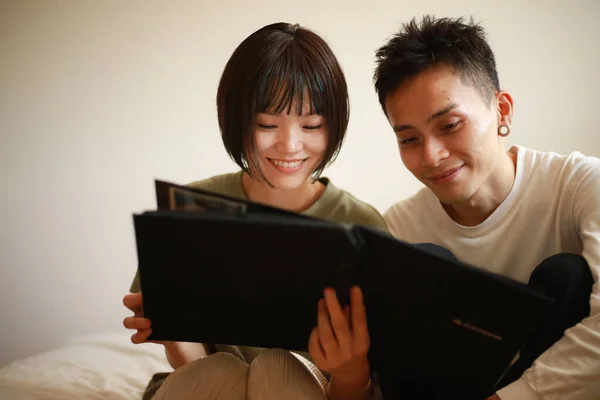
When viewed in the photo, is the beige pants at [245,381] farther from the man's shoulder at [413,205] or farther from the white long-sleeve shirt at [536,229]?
the man's shoulder at [413,205]

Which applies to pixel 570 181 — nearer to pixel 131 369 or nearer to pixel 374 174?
pixel 374 174

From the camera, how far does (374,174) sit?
5.77 feet

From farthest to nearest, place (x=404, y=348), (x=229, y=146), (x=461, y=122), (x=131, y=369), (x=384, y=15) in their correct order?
(x=384, y=15) → (x=131, y=369) → (x=229, y=146) → (x=461, y=122) → (x=404, y=348)

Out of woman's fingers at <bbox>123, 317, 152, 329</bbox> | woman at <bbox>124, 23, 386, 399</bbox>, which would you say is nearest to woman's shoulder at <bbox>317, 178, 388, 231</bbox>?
woman at <bbox>124, 23, 386, 399</bbox>

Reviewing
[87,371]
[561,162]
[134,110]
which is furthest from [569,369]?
[134,110]

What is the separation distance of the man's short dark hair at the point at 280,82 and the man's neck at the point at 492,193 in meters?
0.31

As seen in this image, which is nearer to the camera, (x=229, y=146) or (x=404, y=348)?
(x=404, y=348)

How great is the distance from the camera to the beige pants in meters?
0.79

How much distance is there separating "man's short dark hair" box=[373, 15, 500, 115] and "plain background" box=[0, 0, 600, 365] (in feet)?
2.06

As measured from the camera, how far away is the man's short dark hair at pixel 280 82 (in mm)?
1000

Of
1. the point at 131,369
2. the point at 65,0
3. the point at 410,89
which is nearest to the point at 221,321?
the point at 410,89

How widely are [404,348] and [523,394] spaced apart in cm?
21

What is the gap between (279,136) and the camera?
1.03 metres

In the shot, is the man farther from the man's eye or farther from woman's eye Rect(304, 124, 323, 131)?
woman's eye Rect(304, 124, 323, 131)
